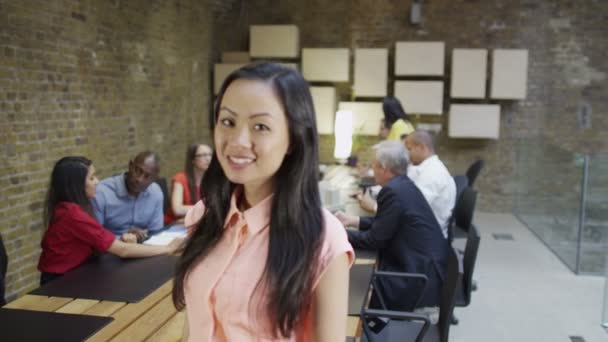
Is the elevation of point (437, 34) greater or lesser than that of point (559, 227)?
greater

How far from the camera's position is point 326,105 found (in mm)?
7734

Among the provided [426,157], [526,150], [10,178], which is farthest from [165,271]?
[526,150]

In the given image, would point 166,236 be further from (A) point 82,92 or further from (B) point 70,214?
(A) point 82,92

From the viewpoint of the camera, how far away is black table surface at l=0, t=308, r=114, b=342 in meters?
1.86

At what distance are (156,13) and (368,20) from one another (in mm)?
3019

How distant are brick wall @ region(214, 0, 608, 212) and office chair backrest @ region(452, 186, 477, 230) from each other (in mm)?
3216

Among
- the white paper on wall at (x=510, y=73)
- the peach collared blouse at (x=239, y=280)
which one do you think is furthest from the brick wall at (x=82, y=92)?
the white paper on wall at (x=510, y=73)

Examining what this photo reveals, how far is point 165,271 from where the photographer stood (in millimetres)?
2635

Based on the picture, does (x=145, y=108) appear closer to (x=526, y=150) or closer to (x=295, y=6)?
(x=295, y=6)

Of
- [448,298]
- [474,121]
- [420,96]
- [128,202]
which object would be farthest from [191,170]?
[474,121]

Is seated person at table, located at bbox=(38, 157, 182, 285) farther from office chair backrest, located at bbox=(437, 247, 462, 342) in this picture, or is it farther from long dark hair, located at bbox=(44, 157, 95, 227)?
office chair backrest, located at bbox=(437, 247, 462, 342)

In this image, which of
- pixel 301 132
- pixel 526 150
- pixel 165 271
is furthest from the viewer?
pixel 526 150

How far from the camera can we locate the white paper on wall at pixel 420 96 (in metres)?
7.58

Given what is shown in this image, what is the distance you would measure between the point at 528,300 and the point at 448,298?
2.47m
